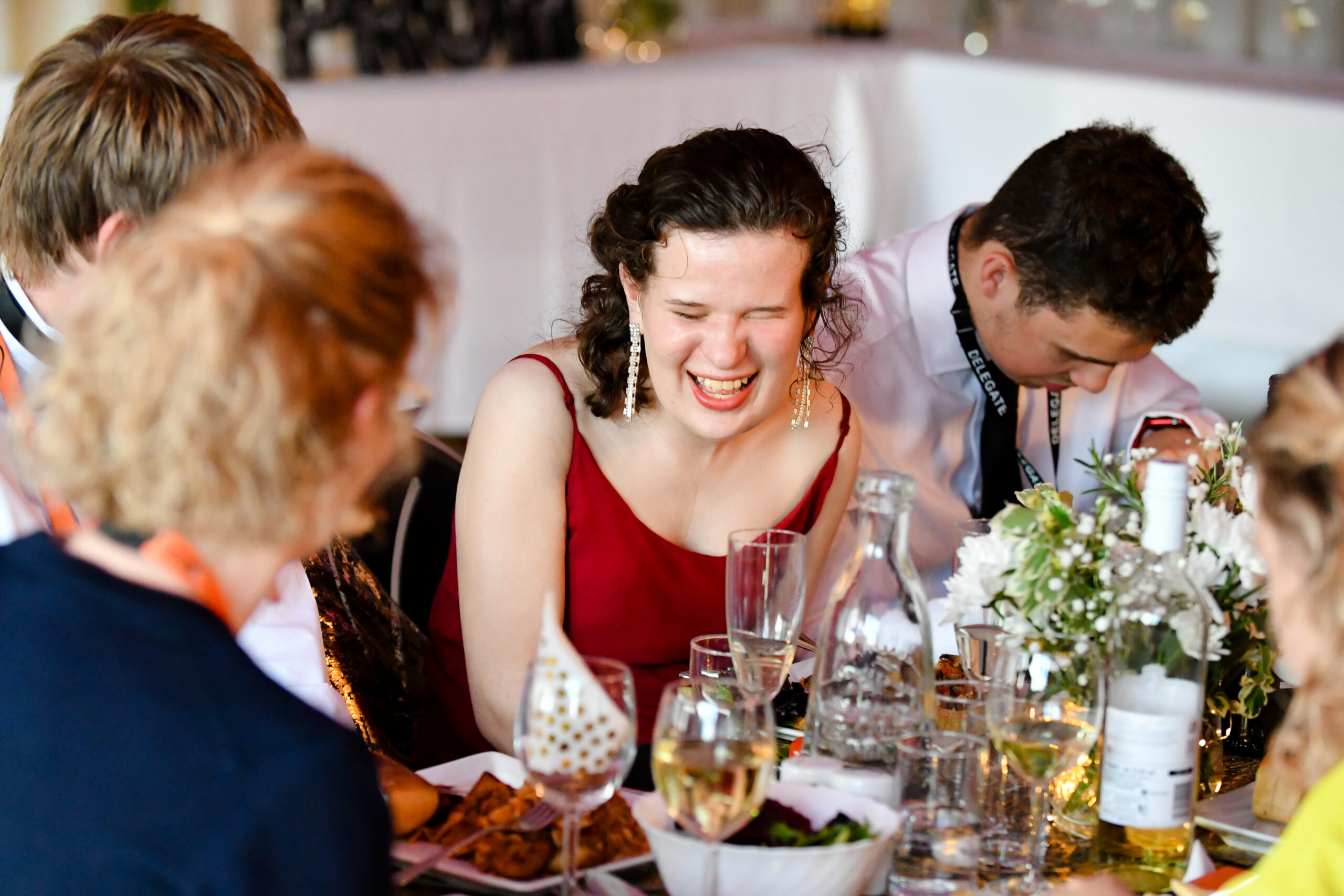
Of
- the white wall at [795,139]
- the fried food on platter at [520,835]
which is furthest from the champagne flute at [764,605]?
the white wall at [795,139]

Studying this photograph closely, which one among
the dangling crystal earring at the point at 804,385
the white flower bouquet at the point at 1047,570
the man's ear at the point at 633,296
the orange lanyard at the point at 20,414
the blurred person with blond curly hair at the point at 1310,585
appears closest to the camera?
the blurred person with blond curly hair at the point at 1310,585

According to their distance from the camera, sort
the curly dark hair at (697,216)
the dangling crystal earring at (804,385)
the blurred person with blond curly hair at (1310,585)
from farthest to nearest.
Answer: the dangling crystal earring at (804,385) → the curly dark hair at (697,216) → the blurred person with blond curly hair at (1310,585)

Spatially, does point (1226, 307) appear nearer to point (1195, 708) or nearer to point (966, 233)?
point (966, 233)

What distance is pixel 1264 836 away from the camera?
133 centimetres

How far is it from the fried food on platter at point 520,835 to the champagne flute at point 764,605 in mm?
245

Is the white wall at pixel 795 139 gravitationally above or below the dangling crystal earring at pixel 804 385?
above

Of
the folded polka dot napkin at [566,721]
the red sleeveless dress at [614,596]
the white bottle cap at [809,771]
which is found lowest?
the red sleeveless dress at [614,596]

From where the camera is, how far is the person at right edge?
2256mm

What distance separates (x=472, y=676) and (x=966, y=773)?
87 cm

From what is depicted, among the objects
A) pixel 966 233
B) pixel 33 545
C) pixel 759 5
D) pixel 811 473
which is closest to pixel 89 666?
pixel 33 545

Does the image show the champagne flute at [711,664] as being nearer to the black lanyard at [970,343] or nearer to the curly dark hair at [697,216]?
the curly dark hair at [697,216]

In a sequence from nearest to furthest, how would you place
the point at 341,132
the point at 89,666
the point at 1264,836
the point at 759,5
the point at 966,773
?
the point at 89,666 → the point at 966,773 → the point at 1264,836 → the point at 341,132 → the point at 759,5

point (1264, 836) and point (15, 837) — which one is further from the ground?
point (15, 837)

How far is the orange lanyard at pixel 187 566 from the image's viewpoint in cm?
95
